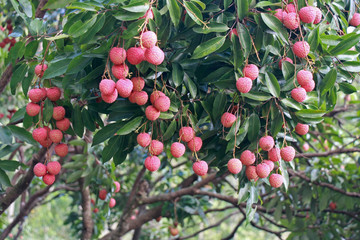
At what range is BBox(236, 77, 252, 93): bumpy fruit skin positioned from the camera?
3.14 ft

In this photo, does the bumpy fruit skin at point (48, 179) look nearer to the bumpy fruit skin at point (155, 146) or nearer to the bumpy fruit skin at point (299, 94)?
the bumpy fruit skin at point (155, 146)

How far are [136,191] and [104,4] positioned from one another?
1760mm

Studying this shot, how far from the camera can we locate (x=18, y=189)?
5.54ft

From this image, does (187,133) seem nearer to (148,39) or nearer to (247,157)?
(247,157)

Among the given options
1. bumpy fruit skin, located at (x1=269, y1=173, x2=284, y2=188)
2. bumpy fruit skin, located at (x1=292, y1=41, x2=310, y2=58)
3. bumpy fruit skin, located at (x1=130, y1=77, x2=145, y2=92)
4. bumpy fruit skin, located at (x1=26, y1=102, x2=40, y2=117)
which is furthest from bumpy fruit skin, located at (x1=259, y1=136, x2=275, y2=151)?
bumpy fruit skin, located at (x1=26, y1=102, x2=40, y2=117)

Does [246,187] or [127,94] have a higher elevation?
[127,94]

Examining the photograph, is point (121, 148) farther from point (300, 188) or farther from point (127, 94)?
point (300, 188)

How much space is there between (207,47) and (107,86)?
10.1 inches

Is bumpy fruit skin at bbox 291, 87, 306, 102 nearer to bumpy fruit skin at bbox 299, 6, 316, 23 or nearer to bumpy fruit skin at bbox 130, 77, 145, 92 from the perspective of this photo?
bumpy fruit skin at bbox 299, 6, 316, 23

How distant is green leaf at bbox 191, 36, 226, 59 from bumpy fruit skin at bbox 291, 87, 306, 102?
22 centimetres

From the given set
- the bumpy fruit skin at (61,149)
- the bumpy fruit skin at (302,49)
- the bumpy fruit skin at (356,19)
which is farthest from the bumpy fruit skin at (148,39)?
the bumpy fruit skin at (356,19)

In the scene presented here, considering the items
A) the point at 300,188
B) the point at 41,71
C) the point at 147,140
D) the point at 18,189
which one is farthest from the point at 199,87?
the point at 300,188

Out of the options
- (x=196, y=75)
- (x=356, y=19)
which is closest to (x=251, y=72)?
(x=196, y=75)

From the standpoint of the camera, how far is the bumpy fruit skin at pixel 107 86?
930mm
